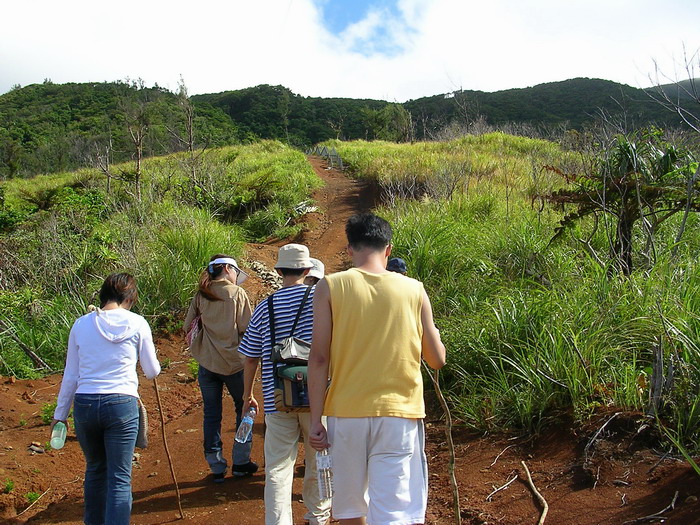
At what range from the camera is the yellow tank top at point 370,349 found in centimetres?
260

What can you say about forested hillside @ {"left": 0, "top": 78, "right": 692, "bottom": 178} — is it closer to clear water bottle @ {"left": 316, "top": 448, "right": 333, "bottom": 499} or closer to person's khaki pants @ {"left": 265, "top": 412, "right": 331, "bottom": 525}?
person's khaki pants @ {"left": 265, "top": 412, "right": 331, "bottom": 525}

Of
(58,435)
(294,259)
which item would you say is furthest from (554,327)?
(58,435)

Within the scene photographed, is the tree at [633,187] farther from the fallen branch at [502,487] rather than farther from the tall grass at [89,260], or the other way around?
the tall grass at [89,260]

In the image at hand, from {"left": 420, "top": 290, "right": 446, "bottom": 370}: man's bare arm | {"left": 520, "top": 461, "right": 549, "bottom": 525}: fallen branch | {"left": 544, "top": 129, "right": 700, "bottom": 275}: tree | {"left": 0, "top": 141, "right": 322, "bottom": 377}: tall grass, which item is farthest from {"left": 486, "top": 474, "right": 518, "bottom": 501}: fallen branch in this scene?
{"left": 0, "top": 141, "right": 322, "bottom": 377}: tall grass

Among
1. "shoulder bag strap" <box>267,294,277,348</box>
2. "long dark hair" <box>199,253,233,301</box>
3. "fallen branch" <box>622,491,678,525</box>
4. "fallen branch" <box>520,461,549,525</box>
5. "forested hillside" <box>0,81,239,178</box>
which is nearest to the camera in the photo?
"fallen branch" <box>622,491,678,525</box>

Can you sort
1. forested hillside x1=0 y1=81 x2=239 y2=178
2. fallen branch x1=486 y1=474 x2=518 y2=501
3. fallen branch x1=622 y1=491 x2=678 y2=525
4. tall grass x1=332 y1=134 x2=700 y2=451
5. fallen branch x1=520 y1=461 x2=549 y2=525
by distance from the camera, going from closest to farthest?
fallen branch x1=622 y1=491 x2=678 y2=525, fallen branch x1=520 y1=461 x2=549 y2=525, fallen branch x1=486 y1=474 x2=518 y2=501, tall grass x1=332 y1=134 x2=700 y2=451, forested hillside x1=0 y1=81 x2=239 y2=178

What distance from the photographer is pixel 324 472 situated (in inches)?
115

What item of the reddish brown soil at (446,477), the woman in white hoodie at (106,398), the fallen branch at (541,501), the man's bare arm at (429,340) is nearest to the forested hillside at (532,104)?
the reddish brown soil at (446,477)

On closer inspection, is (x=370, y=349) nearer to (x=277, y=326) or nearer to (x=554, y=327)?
(x=277, y=326)

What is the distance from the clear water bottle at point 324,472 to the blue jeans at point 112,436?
4.15 feet

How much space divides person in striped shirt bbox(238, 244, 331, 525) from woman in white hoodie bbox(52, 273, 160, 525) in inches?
25.7

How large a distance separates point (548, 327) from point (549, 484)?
1.52 metres

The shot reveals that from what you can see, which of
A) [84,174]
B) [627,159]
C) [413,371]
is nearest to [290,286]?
[413,371]

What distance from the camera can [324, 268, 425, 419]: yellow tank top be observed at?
2.60m
